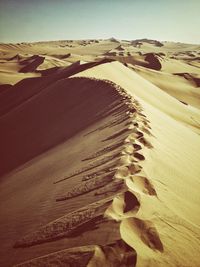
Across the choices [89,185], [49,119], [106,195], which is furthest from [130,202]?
[49,119]

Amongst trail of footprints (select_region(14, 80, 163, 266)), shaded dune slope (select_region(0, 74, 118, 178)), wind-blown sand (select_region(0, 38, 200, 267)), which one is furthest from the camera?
shaded dune slope (select_region(0, 74, 118, 178))

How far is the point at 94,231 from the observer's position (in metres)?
2.54

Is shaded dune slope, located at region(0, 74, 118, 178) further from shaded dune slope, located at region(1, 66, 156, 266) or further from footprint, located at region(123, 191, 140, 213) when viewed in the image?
footprint, located at region(123, 191, 140, 213)

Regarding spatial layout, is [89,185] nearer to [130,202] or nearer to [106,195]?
[106,195]

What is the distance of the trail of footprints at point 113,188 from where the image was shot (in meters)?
2.64

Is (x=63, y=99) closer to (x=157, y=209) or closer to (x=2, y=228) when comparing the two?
(x=2, y=228)

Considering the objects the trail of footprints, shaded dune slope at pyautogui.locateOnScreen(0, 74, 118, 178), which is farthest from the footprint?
shaded dune slope at pyautogui.locateOnScreen(0, 74, 118, 178)

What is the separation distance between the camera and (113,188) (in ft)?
10.3

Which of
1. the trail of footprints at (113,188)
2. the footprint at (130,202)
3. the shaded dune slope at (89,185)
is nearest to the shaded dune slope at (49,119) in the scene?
the shaded dune slope at (89,185)

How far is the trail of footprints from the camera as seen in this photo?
264cm

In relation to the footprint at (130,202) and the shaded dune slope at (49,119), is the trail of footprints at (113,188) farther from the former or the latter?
the shaded dune slope at (49,119)

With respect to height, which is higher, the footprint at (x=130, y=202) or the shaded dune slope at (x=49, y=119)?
the footprint at (x=130, y=202)

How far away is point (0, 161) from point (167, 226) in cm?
645

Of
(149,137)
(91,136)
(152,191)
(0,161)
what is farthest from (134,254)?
(0,161)
